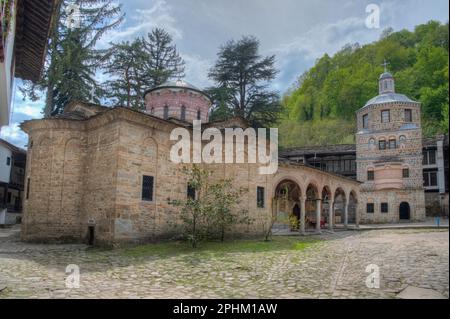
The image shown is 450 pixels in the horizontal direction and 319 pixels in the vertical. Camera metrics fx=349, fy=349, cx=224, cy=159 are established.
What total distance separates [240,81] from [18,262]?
2525 cm

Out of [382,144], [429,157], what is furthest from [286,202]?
[429,157]

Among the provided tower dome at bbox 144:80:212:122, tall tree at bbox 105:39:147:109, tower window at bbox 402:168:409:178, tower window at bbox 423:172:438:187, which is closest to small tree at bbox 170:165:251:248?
tower dome at bbox 144:80:212:122

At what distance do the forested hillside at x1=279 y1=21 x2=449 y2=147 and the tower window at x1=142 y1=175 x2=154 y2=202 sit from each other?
34089 millimetres

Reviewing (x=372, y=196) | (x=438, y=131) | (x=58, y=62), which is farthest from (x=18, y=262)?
(x=438, y=131)

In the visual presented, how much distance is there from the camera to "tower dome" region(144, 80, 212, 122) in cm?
2164

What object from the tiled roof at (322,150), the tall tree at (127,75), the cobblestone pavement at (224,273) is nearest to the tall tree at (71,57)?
the tall tree at (127,75)

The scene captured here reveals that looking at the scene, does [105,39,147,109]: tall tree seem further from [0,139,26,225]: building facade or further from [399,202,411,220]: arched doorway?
[399,202,411,220]: arched doorway

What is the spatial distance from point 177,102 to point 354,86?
38168 millimetres

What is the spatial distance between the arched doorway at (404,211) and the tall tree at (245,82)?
15485mm

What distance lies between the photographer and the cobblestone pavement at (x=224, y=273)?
21.9 feet

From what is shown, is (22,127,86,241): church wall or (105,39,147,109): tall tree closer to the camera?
(22,127,86,241): church wall

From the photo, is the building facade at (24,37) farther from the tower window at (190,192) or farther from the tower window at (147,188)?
the tower window at (190,192)

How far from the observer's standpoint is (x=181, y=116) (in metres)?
21.5
